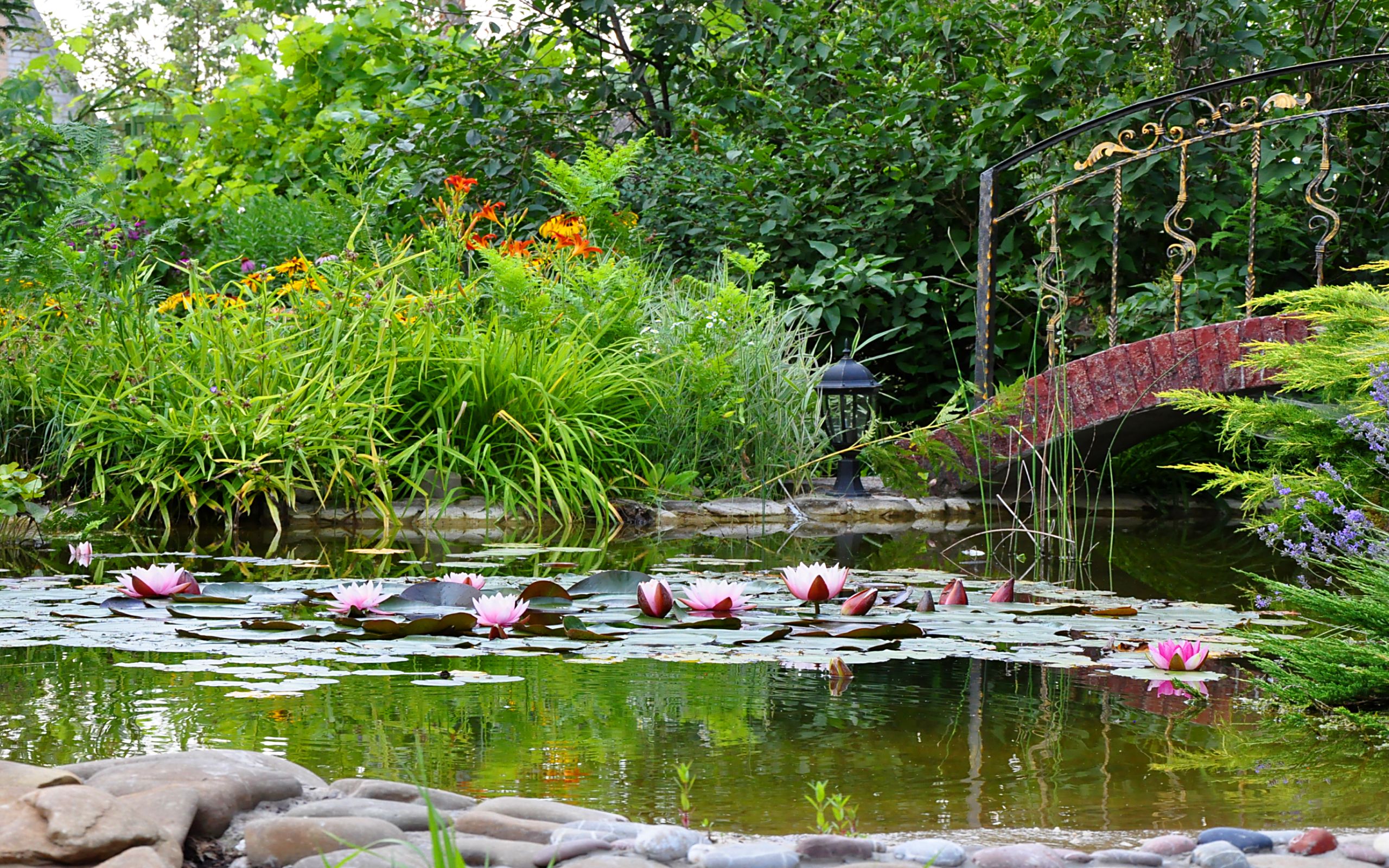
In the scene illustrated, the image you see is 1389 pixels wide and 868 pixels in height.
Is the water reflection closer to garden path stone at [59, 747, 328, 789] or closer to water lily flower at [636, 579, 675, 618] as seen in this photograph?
garden path stone at [59, 747, 328, 789]

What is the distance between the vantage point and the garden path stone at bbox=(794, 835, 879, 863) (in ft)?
4.56

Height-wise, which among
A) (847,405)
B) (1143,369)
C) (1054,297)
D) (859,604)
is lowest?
(859,604)

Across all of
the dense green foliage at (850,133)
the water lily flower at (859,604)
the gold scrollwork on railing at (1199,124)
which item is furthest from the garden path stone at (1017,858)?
the dense green foliage at (850,133)

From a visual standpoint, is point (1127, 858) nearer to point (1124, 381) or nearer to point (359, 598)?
point (359, 598)

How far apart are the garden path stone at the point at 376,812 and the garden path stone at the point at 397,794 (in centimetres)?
4

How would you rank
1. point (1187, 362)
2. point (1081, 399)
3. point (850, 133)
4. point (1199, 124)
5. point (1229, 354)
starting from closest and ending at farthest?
point (1229, 354), point (1187, 362), point (1081, 399), point (1199, 124), point (850, 133)

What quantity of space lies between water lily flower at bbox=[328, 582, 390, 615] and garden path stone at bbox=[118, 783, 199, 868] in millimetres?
1340

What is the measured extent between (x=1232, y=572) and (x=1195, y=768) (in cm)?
253

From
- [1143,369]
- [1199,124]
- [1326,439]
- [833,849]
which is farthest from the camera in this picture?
[1199,124]

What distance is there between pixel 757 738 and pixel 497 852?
73 centimetres

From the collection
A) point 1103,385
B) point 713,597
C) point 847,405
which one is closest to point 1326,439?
point 1103,385

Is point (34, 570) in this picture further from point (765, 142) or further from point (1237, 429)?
point (765, 142)

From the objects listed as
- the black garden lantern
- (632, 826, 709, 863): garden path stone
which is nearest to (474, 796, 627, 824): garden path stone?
(632, 826, 709, 863): garden path stone

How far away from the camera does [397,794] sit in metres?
1.56
